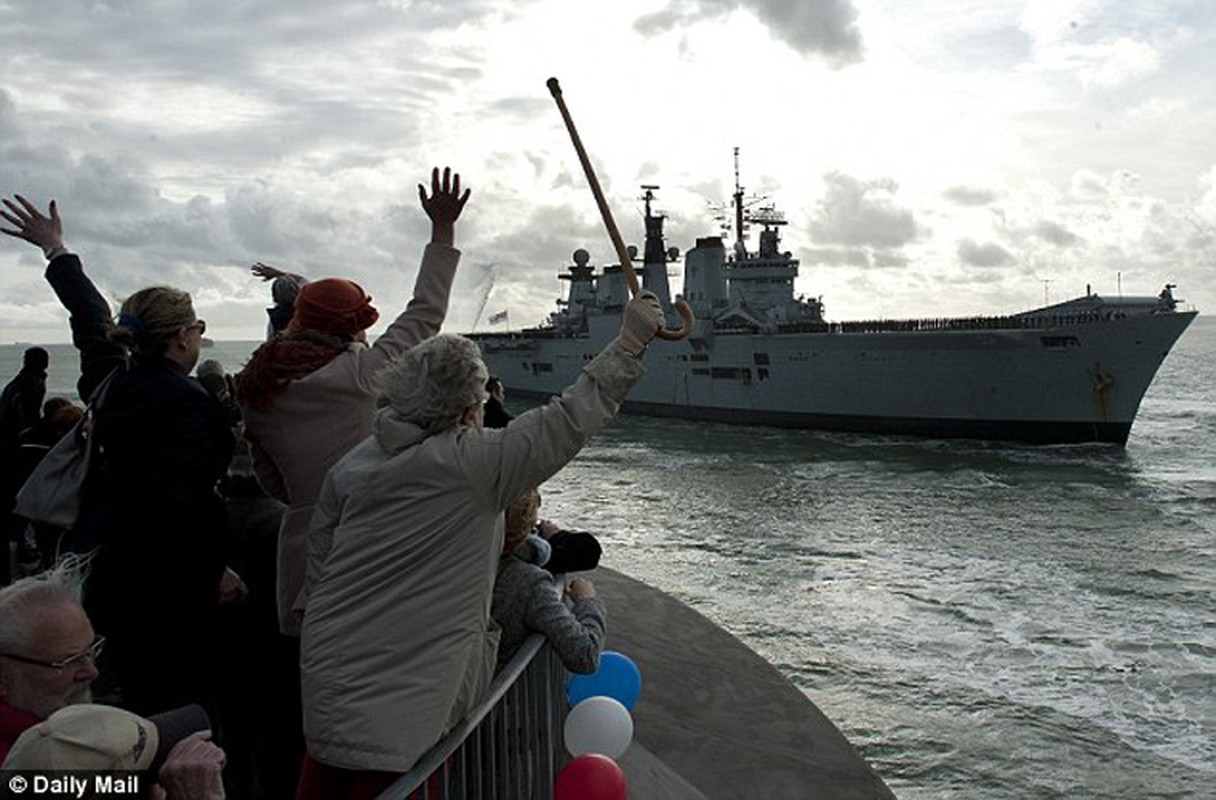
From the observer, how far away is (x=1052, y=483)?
26812 mm

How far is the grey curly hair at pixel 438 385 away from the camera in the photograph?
7.29 ft

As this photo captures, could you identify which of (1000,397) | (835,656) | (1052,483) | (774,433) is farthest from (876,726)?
(774,433)

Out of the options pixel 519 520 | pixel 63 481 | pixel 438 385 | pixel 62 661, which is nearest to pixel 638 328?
pixel 438 385

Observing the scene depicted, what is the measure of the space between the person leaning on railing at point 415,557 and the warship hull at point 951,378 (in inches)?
1154

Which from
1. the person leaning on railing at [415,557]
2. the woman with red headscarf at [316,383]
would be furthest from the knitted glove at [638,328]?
the woman with red headscarf at [316,383]

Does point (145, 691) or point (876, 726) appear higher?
point (145, 691)

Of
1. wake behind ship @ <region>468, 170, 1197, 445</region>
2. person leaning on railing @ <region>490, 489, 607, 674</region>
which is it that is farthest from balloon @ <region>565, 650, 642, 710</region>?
wake behind ship @ <region>468, 170, 1197, 445</region>

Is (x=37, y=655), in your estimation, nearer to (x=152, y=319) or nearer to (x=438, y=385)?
(x=438, y=385)

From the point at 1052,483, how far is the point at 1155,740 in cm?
1822

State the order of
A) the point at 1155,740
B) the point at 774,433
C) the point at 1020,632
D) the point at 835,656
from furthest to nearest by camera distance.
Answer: the point at 774,433
the point at 1020,632
the point at 835,656
the point at 1155,740

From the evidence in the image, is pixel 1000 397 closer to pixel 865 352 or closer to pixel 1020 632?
pixel 865 352

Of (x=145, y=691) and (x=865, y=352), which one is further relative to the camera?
(x=865, y=352)

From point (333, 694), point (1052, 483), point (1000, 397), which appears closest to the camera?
point (333, 694)

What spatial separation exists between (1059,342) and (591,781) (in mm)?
34213
